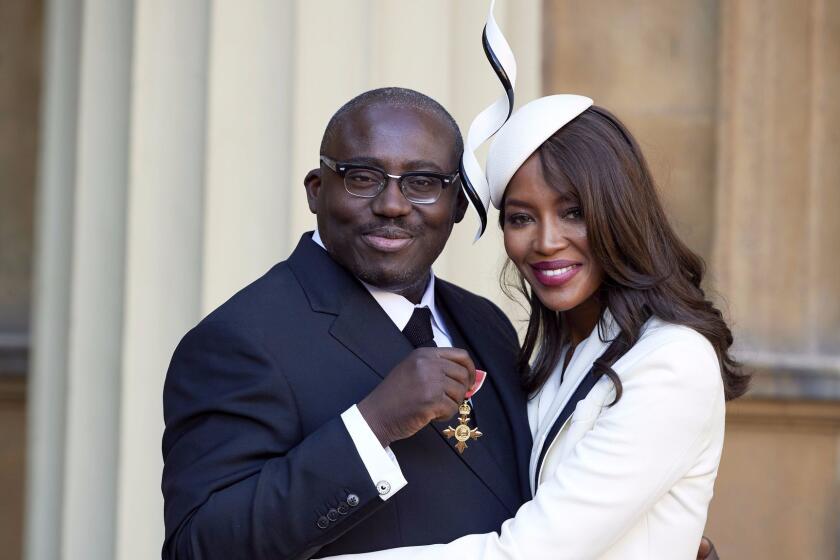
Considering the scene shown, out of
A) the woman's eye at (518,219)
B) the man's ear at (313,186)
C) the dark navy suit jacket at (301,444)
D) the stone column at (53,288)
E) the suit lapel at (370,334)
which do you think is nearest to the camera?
the dark navy suit jacket at (301,444)

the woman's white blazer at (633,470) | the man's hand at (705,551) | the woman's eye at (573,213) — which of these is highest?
the woman's eye at (573,213)

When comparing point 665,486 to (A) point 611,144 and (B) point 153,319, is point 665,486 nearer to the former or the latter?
(A) point 611,144

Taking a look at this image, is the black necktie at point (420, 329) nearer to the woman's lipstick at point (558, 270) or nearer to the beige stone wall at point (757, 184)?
the woman's lipstick at point (558, 270)

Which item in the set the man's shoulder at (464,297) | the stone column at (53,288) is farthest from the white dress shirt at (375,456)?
the stone column at (53,288)

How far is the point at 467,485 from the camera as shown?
262 cm

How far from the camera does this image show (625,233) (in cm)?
265

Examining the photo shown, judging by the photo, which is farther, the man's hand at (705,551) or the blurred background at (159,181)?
the blurred background at (159,181)

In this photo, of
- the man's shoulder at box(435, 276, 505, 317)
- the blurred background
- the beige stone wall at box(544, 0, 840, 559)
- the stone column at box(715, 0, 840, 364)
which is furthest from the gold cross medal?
the stone column at box(715, 0, 840, 364)

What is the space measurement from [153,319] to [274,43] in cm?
92

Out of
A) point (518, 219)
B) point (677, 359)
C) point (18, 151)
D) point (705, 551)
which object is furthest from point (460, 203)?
point (18, 151)

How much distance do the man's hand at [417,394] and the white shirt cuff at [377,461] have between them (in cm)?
2

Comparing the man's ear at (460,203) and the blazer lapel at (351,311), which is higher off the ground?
the man's ear at (460,203)

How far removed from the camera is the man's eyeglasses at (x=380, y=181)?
2656 mm

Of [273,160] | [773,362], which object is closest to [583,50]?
[773,362]
